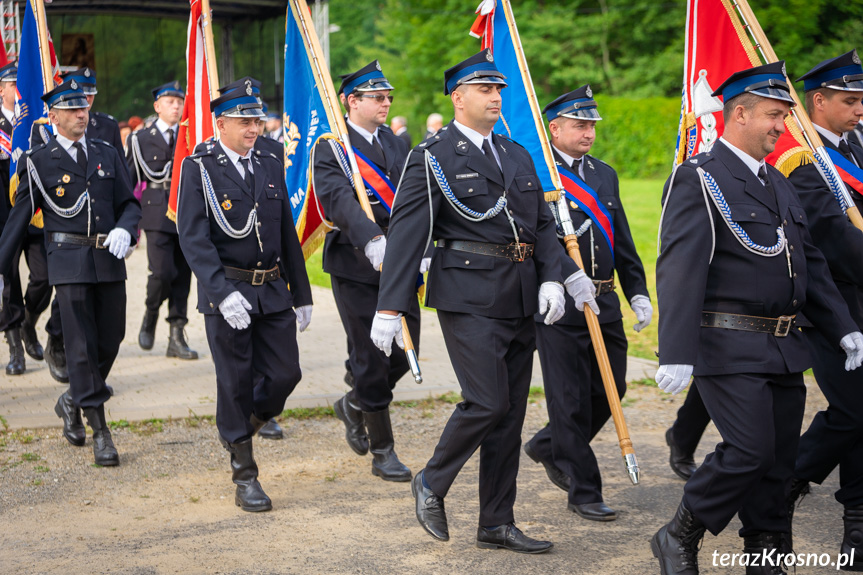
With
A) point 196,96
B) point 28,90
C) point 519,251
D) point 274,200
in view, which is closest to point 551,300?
point 519,251

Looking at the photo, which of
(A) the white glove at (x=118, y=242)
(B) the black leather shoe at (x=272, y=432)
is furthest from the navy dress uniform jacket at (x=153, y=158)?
(B) the black leather shoe at (x=272, y=432)

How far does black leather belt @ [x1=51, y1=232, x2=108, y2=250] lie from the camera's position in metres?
6.53

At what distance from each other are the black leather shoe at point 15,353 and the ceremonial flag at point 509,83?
178 inches

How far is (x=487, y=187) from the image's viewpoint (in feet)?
15.8

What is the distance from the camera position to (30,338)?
8914 millimetres

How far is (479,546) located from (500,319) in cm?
111

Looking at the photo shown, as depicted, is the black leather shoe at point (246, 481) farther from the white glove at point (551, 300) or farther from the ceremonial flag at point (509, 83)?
the ceremonial flag at point (509, 83)

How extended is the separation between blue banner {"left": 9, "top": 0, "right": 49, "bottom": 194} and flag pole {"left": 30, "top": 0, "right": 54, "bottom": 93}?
5 centimetres

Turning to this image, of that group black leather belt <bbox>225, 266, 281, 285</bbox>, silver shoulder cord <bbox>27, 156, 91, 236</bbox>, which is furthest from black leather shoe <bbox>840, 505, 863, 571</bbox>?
silver shoulder cord <bbox>27, 156, 91, 236</bbox>

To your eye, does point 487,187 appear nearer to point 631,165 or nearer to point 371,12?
point 631,165

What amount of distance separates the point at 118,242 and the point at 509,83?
8.74ft

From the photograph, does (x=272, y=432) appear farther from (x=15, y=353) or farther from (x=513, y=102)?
(x=15, y=353)

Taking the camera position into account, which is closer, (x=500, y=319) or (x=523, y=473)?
(x=500, y=319)

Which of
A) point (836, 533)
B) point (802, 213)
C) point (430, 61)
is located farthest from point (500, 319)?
point (430, 61)
